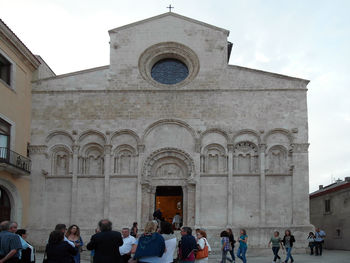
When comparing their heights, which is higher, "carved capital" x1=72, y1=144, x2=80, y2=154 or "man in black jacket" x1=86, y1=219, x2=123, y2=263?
"carved capital" x1=72, y1=144, x2=80, y2=154

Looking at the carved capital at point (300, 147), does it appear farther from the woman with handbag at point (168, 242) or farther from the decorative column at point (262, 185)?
the woman with handbag at point (168, 242)

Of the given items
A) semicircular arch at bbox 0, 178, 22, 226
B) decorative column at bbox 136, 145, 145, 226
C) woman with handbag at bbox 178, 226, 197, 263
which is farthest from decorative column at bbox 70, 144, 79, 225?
woman with handbag at bbox 178, 226, 197, 263

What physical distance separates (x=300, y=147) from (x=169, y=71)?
7.61 meters

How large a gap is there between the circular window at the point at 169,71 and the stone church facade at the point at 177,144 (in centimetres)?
67

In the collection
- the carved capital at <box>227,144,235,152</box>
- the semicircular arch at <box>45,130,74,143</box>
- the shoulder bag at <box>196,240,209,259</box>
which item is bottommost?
the shoulder bag at <box>196,240,209,259</box>

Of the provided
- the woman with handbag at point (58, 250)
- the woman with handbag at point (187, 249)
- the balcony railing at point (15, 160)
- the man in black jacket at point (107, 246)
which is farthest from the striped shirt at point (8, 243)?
the balcony railing at point (15, 160)

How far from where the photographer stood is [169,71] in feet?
86.6

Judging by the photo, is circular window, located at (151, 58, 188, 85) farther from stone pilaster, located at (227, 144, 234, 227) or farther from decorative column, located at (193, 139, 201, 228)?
stone pilaster, located at (227, 144, 234, 227)

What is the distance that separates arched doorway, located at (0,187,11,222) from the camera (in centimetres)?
2256

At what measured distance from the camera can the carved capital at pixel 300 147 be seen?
78.6ft

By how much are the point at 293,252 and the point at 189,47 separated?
10989 mm

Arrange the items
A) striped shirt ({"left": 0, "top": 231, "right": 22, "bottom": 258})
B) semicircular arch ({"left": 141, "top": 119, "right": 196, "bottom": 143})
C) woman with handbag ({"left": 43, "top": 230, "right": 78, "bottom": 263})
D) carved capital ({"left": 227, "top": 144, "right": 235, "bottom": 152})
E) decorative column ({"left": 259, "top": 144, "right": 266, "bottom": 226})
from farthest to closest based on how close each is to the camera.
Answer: semicircular arch ({"left": 141, "top": 119, "right": 196, "bottom": 143}), carved capital ({"left": 227, "top": 144, "right": 235, "bottom": 152}), decorative column ({"left": 259, "top": 144, "right": 266, "bottom": 226}), striped shirt ({"left": 0, "top": 231, "right": 22, "bottom": 258}), woman with handbag ({"left": 43, "top": 230, "right": 78, "bottom": 263})

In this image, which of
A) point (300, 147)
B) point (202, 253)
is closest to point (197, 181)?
point (300, 147)

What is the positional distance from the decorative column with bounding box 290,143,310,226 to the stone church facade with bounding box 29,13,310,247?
0.05 m
